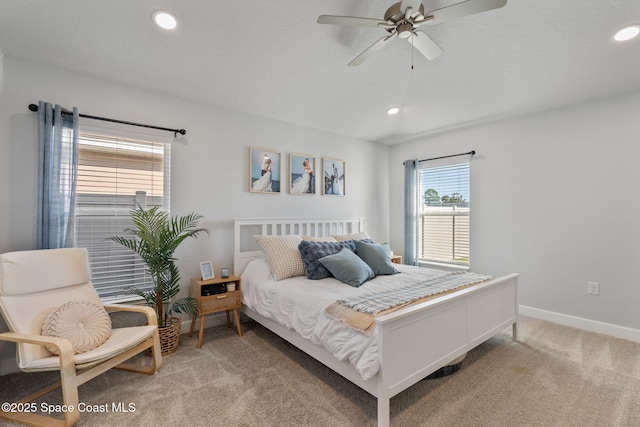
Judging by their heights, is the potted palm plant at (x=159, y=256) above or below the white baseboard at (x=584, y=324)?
above

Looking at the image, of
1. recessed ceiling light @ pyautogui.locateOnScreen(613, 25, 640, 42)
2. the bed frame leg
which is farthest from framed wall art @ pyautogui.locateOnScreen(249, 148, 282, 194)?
recessed ceiling light @ pyautogui.locateOnScreen(613, 25, 640, 42)

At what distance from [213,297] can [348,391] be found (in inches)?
60.1

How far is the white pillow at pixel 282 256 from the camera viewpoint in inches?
114

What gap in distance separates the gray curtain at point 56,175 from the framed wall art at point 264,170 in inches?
65.2

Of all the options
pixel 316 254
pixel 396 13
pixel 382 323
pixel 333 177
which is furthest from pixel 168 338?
pixel 396 13

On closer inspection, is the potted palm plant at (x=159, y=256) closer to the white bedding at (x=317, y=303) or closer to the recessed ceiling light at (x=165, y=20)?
the white bedding at (x=317, y=303)

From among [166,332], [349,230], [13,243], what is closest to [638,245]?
[349,230]

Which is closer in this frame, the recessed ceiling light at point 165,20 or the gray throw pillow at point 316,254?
the recessed ceiling light at point 165,20

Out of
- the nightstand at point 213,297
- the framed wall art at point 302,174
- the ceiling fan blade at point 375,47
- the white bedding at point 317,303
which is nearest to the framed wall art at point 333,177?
the framed wall art at point 302,174

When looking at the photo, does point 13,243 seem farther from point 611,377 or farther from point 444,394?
point 611,377

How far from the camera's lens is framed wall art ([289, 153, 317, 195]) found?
3914 mm

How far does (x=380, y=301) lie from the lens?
2.05 m

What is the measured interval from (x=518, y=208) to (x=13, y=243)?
16.8 ft

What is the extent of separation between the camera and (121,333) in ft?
7.14
